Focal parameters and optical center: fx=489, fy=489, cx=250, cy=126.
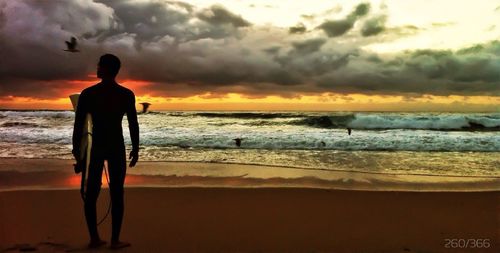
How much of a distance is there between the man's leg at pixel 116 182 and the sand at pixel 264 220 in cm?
21

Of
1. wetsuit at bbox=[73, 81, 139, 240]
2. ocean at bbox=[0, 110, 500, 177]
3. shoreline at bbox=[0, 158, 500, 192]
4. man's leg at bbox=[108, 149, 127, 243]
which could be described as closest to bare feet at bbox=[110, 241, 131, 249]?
man's leg at bbox=[108, 149, 127, 243]

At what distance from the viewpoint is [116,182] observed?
3160 mm

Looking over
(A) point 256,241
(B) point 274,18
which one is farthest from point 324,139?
(A) point 256,241

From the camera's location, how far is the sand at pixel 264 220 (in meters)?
3.47

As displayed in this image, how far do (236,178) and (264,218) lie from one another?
6.63ft

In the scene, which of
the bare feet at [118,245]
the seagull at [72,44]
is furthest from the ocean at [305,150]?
the bare feet at [118,245]

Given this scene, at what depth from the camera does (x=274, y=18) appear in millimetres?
4930

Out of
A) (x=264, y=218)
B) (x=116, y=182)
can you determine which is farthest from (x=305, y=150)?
(x=116, y=182)

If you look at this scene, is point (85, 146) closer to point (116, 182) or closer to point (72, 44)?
point (116, 182)

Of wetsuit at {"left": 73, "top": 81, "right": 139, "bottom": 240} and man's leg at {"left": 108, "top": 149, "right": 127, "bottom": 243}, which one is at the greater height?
wetsuit at {"left": 73, "top": 81, "right": 139, "bottom": 240}

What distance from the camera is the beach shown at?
11.4 ft

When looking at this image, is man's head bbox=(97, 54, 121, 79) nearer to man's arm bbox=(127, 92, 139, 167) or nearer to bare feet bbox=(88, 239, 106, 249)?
man's arm bbox=(127, 92, 139, 167)

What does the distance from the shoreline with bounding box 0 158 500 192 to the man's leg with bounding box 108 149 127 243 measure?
84.4 inches

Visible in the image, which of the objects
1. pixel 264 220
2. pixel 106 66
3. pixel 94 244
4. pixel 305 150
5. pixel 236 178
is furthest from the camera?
pixel 305 150
